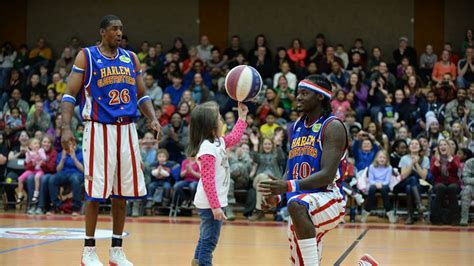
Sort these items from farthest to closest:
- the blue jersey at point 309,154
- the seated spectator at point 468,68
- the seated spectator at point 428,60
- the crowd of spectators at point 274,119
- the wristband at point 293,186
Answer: the seated spectator at point 428,60, the seated spectator at point 468,68, the crowd of spectators at point 274,119, the blue jersey at point 309,154, the wristband at point 293,186

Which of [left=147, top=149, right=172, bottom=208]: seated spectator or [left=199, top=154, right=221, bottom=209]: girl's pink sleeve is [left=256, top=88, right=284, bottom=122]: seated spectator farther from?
[left=199, top=154, right=221, bottom=209]: girl's pink sleeve

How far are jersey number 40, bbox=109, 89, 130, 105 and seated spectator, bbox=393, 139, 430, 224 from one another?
772cm

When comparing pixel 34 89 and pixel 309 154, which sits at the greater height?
pixel 34 89

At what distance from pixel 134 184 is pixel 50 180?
314 inches

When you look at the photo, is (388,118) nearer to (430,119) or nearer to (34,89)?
(430,119)

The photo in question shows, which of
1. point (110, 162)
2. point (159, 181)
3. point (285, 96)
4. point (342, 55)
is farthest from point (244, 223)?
point (110, 162)

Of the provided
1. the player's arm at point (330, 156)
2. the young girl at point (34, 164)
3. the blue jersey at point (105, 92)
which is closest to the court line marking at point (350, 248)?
the player's arm at point (330, 156)

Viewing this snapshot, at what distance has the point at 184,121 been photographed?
15602 millimetres

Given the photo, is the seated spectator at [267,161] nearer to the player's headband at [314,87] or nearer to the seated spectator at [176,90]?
the seated spectator at [176,90]

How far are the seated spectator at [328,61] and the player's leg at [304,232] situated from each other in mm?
12033

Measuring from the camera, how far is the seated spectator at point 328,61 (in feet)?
57.4

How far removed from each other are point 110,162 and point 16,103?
11.4 meters

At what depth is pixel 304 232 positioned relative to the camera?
5.56m

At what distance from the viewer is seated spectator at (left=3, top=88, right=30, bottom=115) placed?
17.4m
